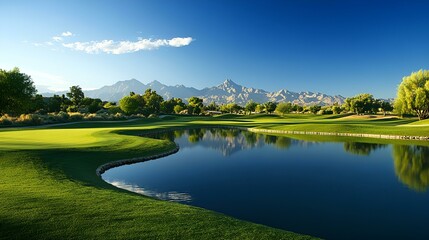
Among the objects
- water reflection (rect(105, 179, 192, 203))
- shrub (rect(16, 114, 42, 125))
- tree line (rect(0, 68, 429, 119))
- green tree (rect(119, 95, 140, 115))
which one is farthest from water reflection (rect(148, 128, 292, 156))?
green tree (rect(119, 95, 140, 115))

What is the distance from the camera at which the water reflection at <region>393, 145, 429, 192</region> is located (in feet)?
75.7

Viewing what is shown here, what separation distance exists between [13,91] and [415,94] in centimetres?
10017

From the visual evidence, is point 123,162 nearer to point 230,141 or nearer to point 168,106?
point 230,141

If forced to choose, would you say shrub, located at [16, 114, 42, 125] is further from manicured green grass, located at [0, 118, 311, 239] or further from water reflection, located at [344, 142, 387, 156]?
water reflection, located at [344, 142, 387, 156]

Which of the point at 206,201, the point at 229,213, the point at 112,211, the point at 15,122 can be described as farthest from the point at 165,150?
the point at 15,122

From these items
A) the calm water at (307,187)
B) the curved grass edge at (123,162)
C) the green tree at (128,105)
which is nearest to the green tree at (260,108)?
the green tree at (128,105)

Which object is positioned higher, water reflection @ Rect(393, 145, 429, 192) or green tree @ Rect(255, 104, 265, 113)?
green tree @ Rect(255, 104, 265, 113)

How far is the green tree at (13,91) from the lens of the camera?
189 ft

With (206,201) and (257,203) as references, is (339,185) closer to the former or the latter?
(257,203)

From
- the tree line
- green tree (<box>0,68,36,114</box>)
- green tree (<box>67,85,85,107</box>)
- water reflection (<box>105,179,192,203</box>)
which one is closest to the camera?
water reflection (<box>105,179,192,203</box>)

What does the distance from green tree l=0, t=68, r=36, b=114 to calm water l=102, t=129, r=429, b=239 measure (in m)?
42.9

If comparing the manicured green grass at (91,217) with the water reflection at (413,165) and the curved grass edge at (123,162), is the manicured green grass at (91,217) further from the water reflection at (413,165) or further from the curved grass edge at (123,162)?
the water reflection at (413,165)

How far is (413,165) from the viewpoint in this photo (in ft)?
98.1

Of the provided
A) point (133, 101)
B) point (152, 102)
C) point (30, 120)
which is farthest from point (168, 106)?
point (30, 120)
